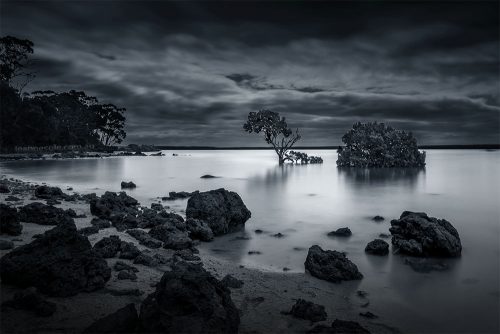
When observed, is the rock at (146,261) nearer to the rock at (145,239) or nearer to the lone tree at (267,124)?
the rock at (145,239)

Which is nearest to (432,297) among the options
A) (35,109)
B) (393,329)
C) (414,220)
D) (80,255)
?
(393,329)

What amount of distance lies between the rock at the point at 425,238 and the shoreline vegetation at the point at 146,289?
3.22 m

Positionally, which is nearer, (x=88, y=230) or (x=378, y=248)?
(x=88, y=230)

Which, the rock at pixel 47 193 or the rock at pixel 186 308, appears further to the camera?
the rock at pixel 47 193

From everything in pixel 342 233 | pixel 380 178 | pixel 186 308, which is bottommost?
pixel 342 233

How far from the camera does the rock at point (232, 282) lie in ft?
26.7

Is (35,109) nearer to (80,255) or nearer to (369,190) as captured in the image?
(369,190)

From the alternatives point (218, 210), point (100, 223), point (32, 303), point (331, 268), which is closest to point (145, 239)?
point (100, 223)

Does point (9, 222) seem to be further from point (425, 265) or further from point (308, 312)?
point (425, 265)

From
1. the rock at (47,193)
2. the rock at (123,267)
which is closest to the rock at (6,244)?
the rock at (123,267)

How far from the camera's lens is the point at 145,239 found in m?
11.1

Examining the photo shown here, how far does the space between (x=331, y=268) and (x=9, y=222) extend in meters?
8.71

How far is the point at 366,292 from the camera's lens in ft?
28.2

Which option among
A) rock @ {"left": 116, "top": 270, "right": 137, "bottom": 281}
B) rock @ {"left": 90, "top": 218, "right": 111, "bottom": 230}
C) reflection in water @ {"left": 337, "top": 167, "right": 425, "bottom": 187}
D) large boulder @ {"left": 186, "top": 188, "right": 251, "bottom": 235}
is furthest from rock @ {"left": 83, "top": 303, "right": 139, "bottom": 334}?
reflection in water @ {"left": 337, "top": 167, "right": 425, "bottom": 187}
